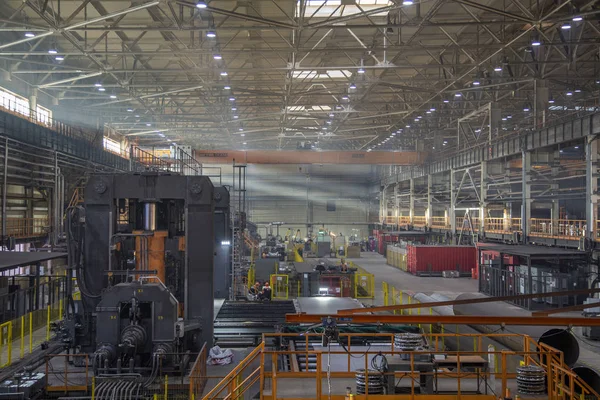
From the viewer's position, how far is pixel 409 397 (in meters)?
8.87

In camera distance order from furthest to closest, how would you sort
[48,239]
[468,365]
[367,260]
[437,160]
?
[367,260] < [437,160] < [48,239] < [468,365]

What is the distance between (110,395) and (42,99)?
1111 inches

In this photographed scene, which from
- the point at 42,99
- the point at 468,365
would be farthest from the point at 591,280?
the point at 42,99

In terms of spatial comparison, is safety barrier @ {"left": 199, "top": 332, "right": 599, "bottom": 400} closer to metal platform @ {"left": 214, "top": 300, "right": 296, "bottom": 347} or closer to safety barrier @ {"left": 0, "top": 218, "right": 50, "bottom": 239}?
metal platform @ {"left": 214, "top": 300, "right": 296, "bottom": 347}

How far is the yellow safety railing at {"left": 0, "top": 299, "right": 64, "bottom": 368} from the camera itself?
1322 centimetres

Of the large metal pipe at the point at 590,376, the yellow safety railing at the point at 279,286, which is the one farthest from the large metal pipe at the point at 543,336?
the yellow safety railing at the point at 279,286

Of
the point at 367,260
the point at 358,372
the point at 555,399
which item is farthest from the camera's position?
the point at 367,260

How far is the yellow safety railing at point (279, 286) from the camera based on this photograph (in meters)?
25.9

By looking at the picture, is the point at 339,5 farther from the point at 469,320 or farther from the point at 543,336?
the point at 469,320

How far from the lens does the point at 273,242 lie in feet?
149

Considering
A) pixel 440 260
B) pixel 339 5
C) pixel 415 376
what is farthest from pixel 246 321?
pixel 440 260

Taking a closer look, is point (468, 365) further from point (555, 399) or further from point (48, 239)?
point (48, 239)

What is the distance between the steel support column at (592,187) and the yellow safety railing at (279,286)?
14234 mm

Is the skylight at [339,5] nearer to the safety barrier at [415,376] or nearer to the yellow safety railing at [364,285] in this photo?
the yellow safety railing at [364,285]
